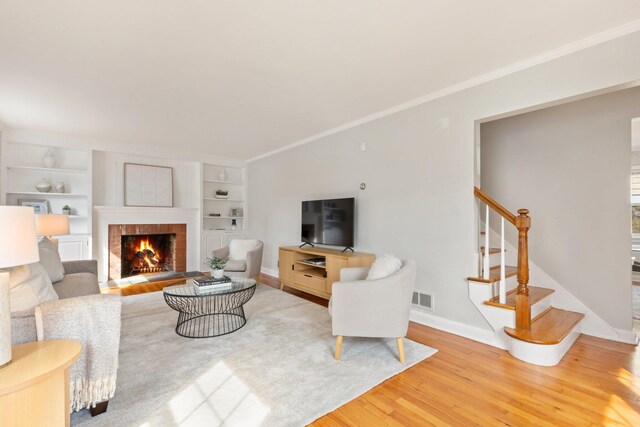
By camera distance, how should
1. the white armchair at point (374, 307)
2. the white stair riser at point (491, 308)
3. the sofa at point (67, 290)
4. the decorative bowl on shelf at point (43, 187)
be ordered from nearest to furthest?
the sofa at point (67, 290) < the white armchair at point (374, 307) < the white stair riser at point (491, 308) < the decorative bowl on shelf at point (43, 187)

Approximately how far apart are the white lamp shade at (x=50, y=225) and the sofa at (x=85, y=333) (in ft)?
7.64

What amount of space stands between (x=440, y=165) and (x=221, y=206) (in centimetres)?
513

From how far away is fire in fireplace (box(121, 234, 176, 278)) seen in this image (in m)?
5.64

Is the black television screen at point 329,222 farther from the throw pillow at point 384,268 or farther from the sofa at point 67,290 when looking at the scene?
the sofa at point 67,290

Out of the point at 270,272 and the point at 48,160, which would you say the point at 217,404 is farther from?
the point at 48,160

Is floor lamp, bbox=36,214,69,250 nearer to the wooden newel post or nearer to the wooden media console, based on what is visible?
the wooden media console

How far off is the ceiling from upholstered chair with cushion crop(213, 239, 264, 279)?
207 cm

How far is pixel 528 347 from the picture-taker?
2.38m

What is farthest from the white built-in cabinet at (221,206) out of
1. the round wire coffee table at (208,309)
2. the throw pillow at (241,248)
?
the round wire coffee table at (208,309)

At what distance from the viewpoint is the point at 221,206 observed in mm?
6789

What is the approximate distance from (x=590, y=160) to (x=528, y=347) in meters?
2.11

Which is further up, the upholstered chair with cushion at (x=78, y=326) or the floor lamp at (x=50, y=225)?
the floor lamp at (x=50, y=225)

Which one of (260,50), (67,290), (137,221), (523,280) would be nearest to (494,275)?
(523,280)

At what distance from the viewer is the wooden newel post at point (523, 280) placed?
2518 millimetres
